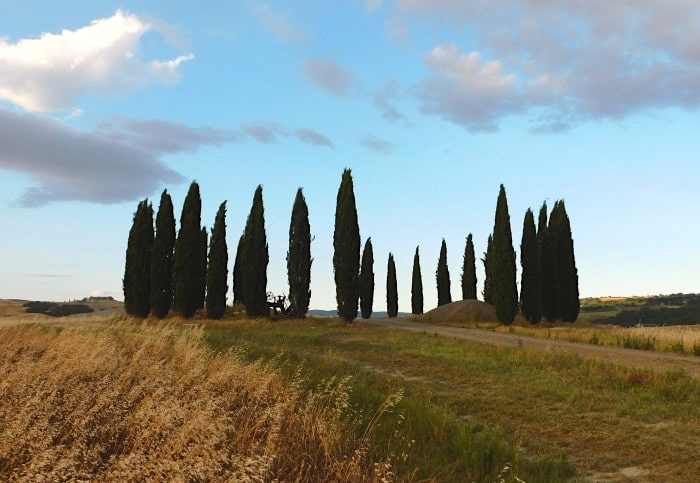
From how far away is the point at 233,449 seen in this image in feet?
18.4

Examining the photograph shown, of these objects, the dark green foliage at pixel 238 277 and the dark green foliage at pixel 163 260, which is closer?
the dark green foliage at pixel 163 260

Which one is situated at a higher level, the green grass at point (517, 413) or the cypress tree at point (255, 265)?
the cypress tree at point (255, 265)

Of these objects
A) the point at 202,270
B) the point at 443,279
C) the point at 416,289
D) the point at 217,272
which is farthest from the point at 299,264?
the point at 416,289

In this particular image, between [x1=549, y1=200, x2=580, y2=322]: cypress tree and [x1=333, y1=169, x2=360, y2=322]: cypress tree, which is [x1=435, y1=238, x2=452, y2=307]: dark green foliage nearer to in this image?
[x1=549, y1=200, x2=580, y2=322]: cypress tree

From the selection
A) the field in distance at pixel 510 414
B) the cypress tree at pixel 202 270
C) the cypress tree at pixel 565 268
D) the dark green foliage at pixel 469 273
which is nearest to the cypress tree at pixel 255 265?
the cypress tree at pixel 202 270

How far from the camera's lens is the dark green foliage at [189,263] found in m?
34.7

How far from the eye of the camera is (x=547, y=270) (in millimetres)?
40188

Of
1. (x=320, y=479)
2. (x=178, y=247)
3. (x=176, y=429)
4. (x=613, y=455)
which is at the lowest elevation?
(x=613, y=455)

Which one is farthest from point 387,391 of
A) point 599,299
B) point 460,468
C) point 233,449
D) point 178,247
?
point 599,299

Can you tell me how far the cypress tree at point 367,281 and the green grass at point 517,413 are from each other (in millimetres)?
35543

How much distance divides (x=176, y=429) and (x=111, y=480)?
0.84 meters

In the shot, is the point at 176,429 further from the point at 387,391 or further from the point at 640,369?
the point at 640,369

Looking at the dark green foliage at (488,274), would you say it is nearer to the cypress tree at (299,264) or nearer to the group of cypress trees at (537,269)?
the group of cypress trees at (537,269)

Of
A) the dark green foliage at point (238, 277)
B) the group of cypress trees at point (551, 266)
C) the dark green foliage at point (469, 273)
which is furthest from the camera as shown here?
the dark green foliage at point (469, 273)
